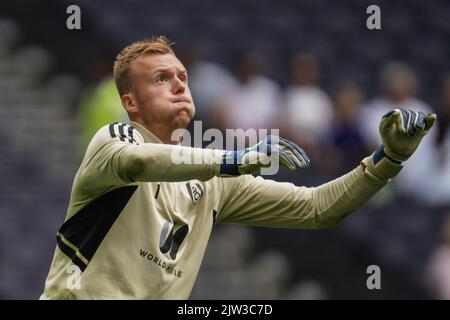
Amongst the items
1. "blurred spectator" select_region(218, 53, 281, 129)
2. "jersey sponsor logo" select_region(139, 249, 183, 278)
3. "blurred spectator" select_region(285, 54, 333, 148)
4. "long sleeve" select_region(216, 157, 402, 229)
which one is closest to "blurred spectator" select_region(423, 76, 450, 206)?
"blurred spectator" select_region(285, 54, 333, 148)

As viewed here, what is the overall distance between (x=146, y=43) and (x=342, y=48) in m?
5.54

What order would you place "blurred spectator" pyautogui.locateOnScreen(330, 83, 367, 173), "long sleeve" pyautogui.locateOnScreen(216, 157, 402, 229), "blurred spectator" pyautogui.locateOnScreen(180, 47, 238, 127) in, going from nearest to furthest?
"long sleeve" pyautogui.locateOnScreen(216, 157, 402, 229) < "blurred spectator" pyautogui.locateOnScreen(180, 47, 238, 127) < "blurred spectator" pyautogui.locateOnScreen(330, 83, 367, 173)

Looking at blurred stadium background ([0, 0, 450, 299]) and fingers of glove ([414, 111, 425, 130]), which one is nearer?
fingers of glove ([414, 111, 425, 130])

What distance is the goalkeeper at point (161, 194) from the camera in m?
4.14

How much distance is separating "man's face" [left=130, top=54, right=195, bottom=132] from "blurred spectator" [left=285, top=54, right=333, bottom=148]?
164 inches

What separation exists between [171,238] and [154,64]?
2.45 ft

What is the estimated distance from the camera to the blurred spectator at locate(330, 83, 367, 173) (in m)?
8.87

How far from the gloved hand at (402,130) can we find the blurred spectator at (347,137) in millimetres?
4253

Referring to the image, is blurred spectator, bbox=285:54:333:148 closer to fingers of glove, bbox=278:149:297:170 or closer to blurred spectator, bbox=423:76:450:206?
blurred spectator, bbox=423:76:450:206

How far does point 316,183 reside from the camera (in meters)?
8.81

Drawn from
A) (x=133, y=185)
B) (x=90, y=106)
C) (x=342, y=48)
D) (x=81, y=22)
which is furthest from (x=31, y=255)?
(x=133, y=185)

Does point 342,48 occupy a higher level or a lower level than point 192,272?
higher

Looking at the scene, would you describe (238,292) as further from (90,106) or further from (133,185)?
(133,185)

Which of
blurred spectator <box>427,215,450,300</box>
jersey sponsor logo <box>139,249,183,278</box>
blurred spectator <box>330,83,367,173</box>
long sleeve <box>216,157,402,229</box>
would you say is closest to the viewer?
jersey sponsor logo <box>139,249,183,278</box>
